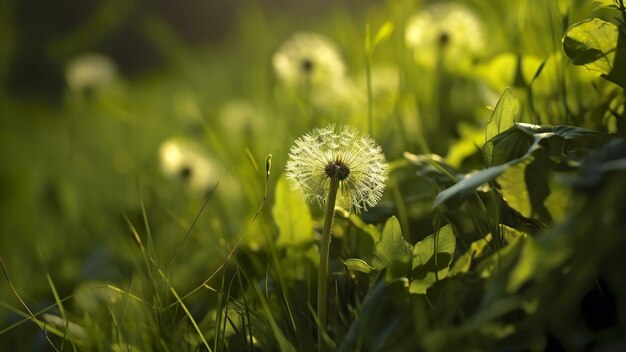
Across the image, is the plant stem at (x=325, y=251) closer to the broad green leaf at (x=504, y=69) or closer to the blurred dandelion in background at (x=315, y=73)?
the broad green leaf at (x=504, y=69)

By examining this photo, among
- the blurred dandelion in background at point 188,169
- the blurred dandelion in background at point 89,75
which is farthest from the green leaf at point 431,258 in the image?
the blurred dandelion in background at point 89,75

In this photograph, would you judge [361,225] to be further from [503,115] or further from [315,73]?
[315,73]

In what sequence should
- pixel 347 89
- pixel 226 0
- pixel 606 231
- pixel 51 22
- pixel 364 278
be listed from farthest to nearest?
pixel 226 0 → pixel 51 22 → pixel 347 89 → pixel 364 278 → pixel 606 231

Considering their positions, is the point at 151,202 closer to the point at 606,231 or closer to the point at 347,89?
the point at 347,89

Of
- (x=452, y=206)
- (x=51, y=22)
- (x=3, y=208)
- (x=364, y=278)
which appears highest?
(x=51, y=22)

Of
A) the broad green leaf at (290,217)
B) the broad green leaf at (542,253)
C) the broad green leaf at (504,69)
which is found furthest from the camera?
the broad green leaf at (504,69)

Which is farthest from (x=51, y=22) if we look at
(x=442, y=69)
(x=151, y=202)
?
(x=442, y=69)
